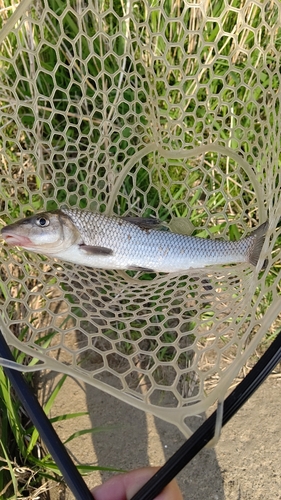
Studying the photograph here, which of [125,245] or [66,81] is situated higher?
[66,81]

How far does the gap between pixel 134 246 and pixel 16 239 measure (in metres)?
0.40

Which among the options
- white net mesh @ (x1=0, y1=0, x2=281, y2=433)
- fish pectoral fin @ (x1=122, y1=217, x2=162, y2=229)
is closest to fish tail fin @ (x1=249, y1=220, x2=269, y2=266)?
white net mesh @ (x1=0, y1=0, x2=281, y2=433)

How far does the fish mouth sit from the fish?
101 millimetres

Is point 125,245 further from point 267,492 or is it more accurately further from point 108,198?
point 267,492

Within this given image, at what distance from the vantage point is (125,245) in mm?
1588

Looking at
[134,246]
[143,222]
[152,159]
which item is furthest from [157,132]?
Result: [134,246]

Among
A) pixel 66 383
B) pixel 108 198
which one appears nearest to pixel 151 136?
pixel 108 198

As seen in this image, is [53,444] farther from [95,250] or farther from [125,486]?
[95,250]

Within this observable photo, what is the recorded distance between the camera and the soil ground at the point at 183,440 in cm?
179

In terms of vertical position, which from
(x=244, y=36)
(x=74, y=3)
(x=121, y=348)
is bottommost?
(x=121, y=348)

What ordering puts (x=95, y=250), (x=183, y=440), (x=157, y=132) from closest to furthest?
(x=95, y=250)
(x=183, y=440)
(x=157, y=132)

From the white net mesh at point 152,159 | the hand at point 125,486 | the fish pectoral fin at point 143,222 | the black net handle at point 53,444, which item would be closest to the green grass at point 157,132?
the white net mesh at point 152,159

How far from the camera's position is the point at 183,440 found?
1.83 meters

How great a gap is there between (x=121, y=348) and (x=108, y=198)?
0.64 meters
